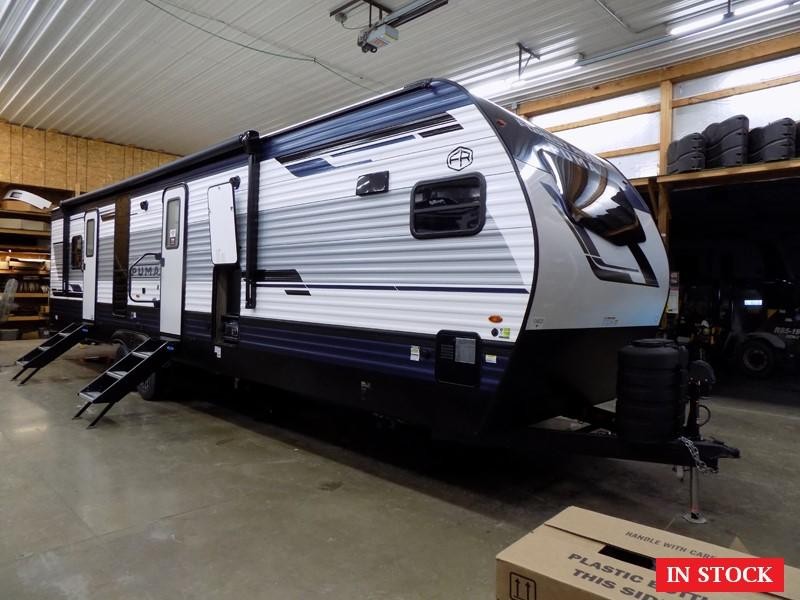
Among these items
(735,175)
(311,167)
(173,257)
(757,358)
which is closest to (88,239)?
(173,257)

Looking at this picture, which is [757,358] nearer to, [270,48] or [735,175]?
[735,175]

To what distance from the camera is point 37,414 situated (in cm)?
565

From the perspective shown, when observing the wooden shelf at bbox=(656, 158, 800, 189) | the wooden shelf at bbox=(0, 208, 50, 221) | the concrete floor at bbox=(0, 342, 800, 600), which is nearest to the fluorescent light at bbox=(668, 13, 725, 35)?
the wooden shelf at bbox=(656, 158, 800, 189)

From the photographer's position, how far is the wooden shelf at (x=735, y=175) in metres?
6.16

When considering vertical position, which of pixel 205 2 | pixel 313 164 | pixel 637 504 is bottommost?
pixel 637 504

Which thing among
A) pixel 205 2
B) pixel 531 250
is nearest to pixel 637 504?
pixel 531 250

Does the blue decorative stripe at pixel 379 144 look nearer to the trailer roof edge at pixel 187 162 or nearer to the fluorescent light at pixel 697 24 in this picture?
the trailer roof edge at pixel 187 162

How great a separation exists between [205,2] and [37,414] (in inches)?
210

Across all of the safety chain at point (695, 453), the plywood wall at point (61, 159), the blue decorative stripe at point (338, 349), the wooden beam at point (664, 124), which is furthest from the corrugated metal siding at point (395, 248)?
the plywood wall at point (61, 159)

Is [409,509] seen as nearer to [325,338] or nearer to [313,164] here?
[325,338]

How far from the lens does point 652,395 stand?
3135 millimetres

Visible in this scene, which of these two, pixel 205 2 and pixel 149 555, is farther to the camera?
pixel 205 2

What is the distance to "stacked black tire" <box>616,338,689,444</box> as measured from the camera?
123 inches

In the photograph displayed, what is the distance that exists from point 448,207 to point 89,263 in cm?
679
